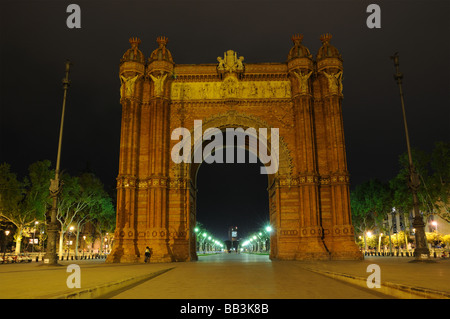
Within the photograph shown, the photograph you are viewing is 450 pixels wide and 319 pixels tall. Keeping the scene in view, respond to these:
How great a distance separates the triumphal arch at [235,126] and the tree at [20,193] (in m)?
16.8

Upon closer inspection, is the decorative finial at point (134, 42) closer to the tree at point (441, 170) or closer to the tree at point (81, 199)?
the tree at point (81, 199)

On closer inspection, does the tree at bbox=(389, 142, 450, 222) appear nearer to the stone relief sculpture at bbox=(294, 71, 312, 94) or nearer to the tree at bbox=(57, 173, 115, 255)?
the stone relief sculpture at bbox=(294, 71, 312, 94)

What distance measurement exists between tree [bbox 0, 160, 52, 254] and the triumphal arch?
1678cm

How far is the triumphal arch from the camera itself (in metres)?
29.2

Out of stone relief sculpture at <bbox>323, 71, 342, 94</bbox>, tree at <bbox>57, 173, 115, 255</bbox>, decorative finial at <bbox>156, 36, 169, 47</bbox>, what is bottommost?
tree at <bbox>57, 173, 115, 255</bbox>

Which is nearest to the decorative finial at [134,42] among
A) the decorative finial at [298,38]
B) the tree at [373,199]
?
the decorative finial at [298,38]

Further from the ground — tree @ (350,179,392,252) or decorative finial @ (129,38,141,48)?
decorative finial @ (129,38,141,48)

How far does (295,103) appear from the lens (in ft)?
104

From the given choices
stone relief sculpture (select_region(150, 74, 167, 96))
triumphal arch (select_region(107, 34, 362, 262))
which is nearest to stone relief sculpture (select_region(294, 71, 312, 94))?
triumphal arch (select_region(107, 34, 362, 262))

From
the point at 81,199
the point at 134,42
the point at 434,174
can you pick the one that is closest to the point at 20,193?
the point at 81,199

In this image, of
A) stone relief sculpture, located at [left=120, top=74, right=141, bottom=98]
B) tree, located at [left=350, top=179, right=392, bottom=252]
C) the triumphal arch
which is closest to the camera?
the triumphal arch

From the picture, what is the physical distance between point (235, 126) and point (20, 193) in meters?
26.2

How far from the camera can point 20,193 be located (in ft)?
138

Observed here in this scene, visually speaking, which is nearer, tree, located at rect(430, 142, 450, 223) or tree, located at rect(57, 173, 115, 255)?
tree, located at rect(430, 142, 450, 223)
